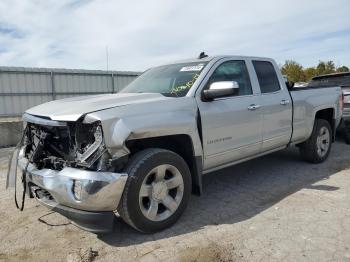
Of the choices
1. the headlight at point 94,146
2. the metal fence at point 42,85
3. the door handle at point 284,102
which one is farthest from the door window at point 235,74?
the metal fence at point 42,85

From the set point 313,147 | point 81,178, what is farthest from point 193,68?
point 313,147

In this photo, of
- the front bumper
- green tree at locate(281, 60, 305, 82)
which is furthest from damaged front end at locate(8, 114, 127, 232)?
green tree at locate(281, 60, 305, 82)

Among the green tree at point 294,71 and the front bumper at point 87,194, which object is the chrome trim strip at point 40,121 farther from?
the green tree at point 294,71

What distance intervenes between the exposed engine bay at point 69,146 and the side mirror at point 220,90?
1.40 m

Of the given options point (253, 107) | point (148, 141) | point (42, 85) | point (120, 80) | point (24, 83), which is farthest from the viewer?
point (120, 80)

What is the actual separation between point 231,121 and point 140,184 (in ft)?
5.02

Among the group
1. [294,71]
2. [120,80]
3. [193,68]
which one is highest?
[294,71]

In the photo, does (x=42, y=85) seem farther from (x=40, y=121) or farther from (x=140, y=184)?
(x=140, y=184)

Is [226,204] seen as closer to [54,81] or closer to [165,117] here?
[165,117]

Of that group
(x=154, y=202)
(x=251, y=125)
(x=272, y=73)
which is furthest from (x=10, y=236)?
(x=272, y=73)

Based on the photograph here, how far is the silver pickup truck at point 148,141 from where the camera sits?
10.2 feet

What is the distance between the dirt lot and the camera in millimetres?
3119

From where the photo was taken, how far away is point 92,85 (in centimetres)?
1420

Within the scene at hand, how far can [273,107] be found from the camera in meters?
4.92
